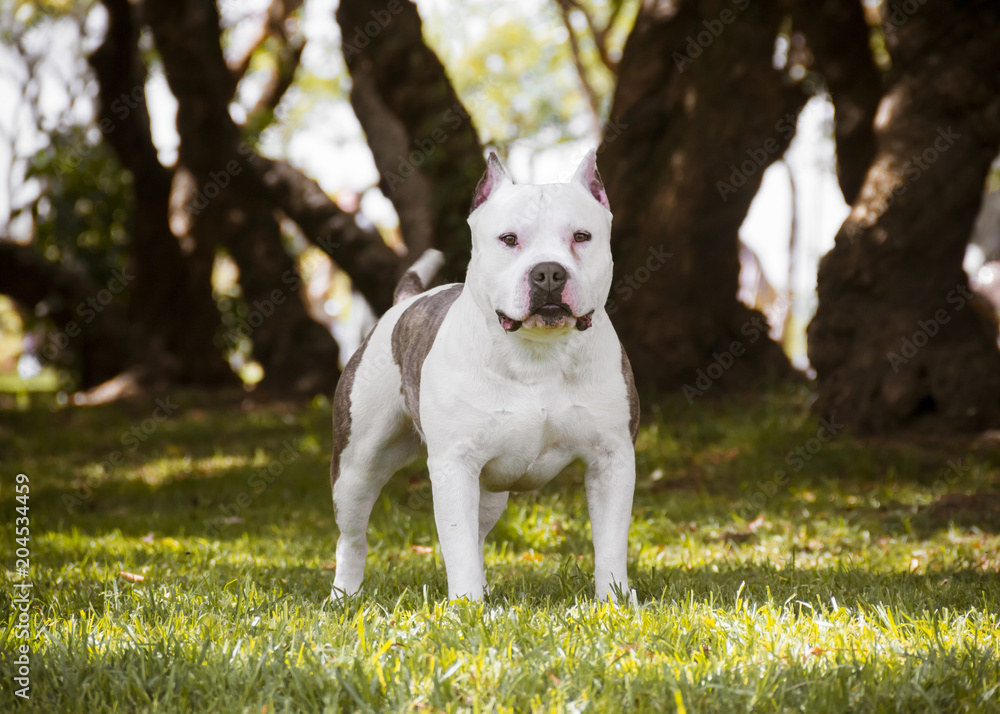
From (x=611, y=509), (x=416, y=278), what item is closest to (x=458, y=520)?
(x=611, y=509)

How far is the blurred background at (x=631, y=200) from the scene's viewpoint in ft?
25.7

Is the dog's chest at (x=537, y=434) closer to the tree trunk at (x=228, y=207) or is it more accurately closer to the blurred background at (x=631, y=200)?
the blurred background at (x=631, y=200)

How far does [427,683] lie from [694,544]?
3099 millimetres

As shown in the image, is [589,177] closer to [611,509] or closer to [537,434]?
[537,434]

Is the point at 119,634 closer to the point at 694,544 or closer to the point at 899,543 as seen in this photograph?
the point at 694,544

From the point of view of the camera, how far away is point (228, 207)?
44.7ft

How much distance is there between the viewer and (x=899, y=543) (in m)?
5.43

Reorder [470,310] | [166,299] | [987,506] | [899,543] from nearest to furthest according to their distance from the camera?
[470,310]
[899,543]
[987,506]
[166,299]

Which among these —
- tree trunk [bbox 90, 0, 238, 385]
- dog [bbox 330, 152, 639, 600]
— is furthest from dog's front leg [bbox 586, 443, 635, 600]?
tree trunk [bbox 90, 0, 238, 385]

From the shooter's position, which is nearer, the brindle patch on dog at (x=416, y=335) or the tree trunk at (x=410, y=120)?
the brindle patch on dog at (x=416, y=335)

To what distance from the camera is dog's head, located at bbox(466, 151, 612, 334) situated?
10.5ft

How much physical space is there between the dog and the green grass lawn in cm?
34

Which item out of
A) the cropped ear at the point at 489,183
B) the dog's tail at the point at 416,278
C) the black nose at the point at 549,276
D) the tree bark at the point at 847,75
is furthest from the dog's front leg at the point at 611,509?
the tree bark at the point at 847,75

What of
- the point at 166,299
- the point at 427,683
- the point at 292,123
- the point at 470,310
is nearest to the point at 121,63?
the point at 166,299
